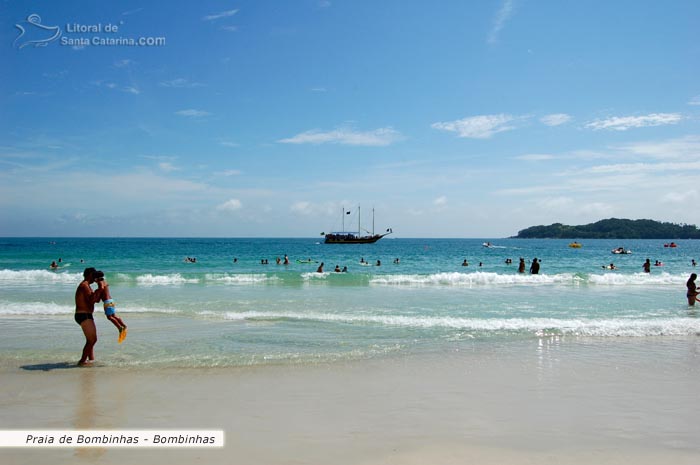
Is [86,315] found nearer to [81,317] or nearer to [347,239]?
[81,317]

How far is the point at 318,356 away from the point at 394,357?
1510 mm

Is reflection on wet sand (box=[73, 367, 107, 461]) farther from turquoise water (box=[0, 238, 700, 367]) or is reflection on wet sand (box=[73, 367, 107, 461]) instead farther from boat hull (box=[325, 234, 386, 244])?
boat hull (box=[325, 234, 386, 244])

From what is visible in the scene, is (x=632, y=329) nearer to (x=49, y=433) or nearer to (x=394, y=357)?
(x=394, y=357)

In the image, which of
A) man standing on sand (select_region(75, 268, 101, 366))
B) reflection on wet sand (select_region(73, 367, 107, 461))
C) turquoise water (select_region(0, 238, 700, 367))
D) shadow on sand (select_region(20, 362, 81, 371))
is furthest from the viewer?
turquoise water (select_region(0, 238, 700, 367))

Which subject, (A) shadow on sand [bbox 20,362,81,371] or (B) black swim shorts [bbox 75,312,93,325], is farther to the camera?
(B) black swim shorts [bbox 75,312,93,325]

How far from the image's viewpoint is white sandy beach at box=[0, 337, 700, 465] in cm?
524

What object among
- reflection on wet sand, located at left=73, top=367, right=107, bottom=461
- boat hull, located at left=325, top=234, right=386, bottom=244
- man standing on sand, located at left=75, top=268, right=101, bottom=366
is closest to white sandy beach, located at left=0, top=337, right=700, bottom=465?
reflection on wet sand, located at left=73, top=367, right=107, bottom=461

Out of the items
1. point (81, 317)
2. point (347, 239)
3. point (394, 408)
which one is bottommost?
point (394, 408)

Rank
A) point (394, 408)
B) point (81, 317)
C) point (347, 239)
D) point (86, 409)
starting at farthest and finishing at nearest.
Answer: point (347, 239)
point (81, 317)
point (394, 408)
point (86, 409)

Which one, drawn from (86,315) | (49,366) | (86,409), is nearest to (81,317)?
(86,315)

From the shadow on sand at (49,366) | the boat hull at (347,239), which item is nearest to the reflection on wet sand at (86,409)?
the shadow on sand at (49,366)

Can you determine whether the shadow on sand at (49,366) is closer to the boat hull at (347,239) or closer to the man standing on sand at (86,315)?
the man standing on sand at (86,315)

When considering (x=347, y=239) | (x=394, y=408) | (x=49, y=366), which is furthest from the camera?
(x=347, y=239)

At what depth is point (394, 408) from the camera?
6727mm
